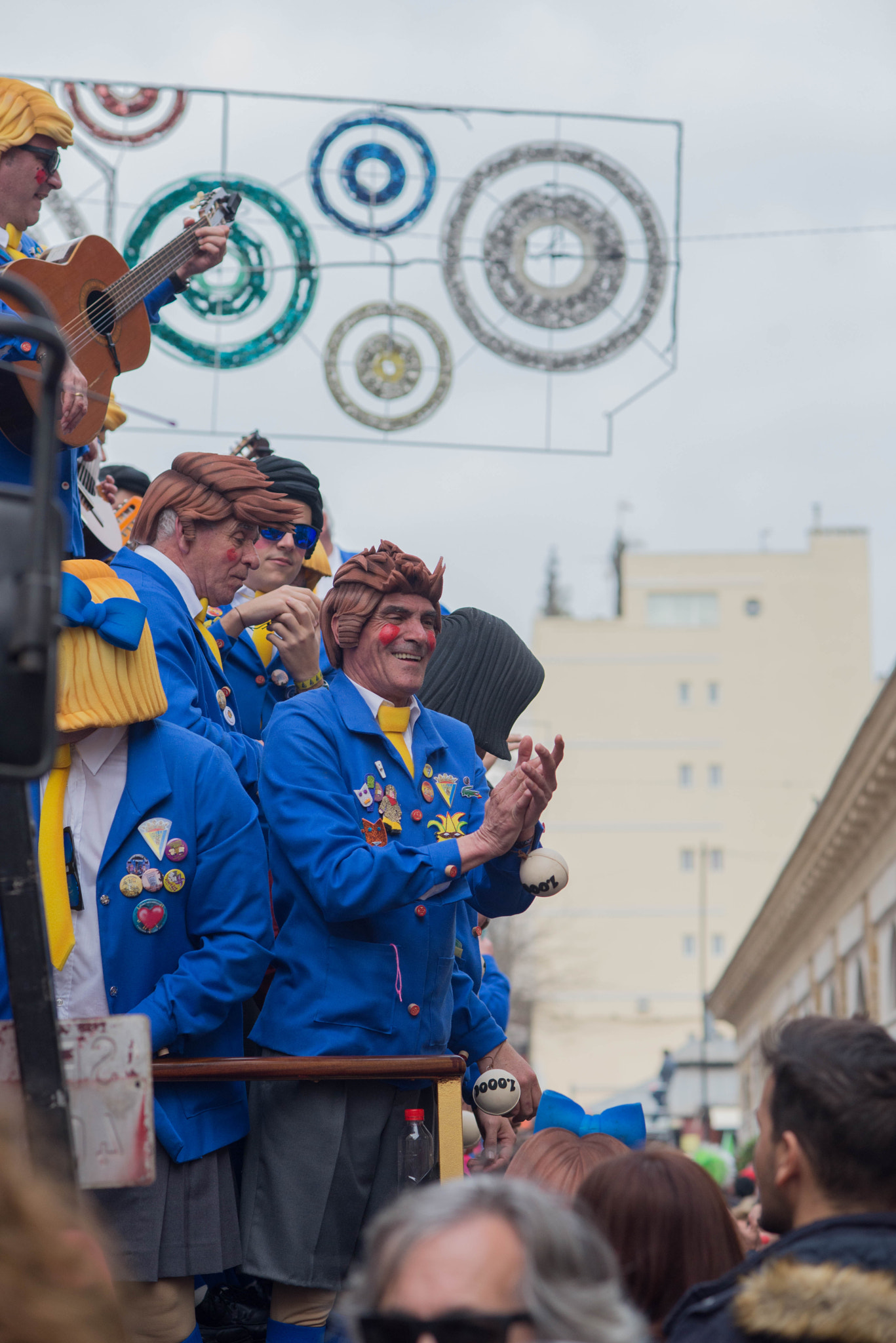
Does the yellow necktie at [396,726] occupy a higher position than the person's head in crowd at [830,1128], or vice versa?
the yellow necktie at [396,726]

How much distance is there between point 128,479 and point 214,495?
2.94 meters

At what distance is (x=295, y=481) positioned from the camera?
5.80 meters

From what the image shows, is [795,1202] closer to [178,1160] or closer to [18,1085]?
[18,1085]

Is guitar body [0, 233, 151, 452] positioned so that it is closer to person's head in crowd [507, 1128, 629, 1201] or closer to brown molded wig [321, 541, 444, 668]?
brown molded wig [321, 541, 444, 668]

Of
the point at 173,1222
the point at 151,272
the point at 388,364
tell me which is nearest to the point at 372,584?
the point at 151,272

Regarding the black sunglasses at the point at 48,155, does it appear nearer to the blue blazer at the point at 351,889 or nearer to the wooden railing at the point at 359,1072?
the blue blazer at the point at 351,889

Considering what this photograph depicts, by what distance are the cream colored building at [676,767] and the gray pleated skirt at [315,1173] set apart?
6526 cm

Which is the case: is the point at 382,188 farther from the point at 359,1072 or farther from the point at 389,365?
the point at 359,1072

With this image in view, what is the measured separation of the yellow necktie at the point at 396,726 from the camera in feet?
15.2

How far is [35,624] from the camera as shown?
224 centimetres

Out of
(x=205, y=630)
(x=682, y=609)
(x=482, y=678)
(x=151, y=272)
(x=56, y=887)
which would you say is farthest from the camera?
(x=682, y=609)

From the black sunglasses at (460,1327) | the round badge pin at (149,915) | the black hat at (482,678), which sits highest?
the black hat at (482,678)

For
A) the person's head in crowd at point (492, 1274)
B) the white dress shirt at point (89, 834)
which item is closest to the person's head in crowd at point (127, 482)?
the white dress shirt at point (89, 834)

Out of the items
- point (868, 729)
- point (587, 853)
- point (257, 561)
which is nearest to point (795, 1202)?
point (257, 561)
